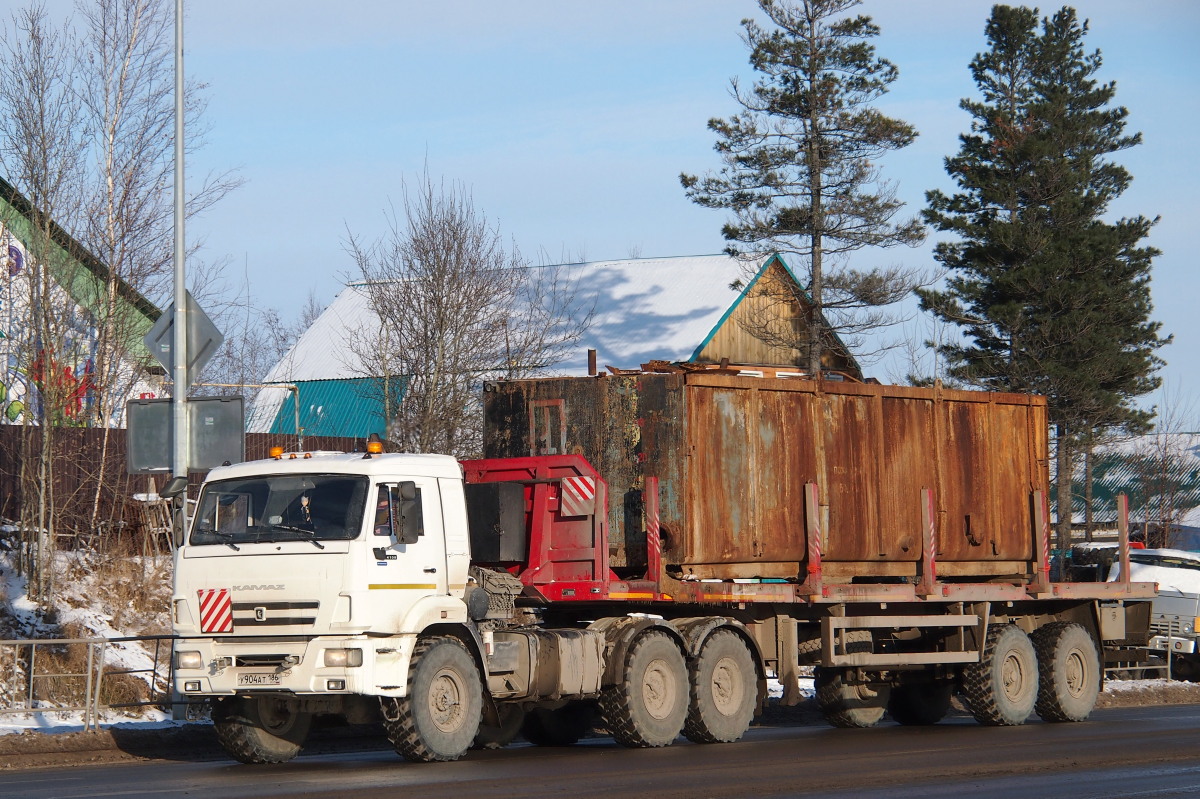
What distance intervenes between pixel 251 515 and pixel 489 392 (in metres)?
4.48

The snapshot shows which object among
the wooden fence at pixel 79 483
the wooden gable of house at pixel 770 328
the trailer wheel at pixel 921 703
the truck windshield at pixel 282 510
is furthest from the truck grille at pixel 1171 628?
the truck windshield at pixel 282 510

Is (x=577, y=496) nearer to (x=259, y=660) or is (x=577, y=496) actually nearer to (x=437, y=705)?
(x=437, y=705)

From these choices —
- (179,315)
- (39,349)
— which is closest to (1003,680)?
(179,315)

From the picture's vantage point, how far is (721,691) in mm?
15812

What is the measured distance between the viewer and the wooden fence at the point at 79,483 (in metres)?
23.9

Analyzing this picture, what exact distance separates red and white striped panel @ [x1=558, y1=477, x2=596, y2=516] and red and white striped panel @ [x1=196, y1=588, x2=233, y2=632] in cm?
363

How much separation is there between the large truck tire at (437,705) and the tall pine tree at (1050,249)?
101 ft

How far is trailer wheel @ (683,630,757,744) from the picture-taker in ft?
50.6

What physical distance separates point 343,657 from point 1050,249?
34.1 metres

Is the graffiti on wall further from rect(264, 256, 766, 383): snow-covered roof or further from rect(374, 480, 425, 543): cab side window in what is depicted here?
rect(264, 256, 766, 383): snow-covered roof

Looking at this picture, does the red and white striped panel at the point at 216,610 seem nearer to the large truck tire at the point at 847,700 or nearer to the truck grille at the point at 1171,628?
the large truck tire at the point at 847,700

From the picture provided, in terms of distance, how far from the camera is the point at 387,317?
3105 cm

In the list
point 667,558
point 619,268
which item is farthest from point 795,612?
point 619,268

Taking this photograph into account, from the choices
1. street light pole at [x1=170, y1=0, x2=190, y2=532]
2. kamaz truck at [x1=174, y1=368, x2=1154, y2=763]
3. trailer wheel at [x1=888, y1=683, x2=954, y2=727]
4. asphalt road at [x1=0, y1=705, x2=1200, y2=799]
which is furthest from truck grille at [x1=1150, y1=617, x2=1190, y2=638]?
street light pole at [x1=170, y1=0, x2=190, y2=532]
